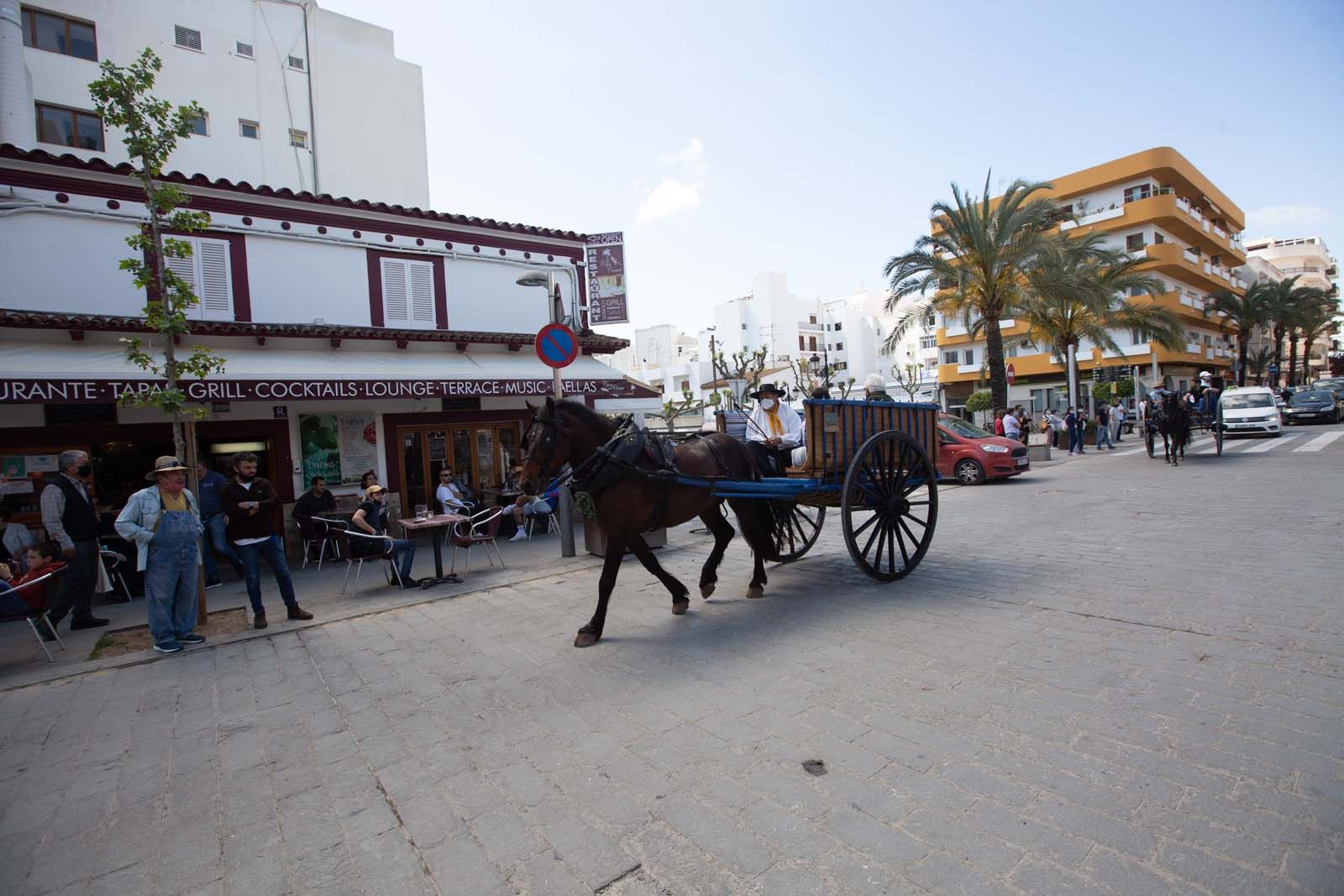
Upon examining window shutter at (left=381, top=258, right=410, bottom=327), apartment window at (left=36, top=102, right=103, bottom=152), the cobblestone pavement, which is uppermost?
apartment window at (left=36, top=102, right=103, bottom=152)

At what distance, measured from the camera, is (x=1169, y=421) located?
15695 millimetres

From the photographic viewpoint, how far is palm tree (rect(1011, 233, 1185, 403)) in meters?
21.2

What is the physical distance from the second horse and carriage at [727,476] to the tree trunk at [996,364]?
52.4 feet

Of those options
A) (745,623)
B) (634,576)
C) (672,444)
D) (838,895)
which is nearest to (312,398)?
(634,576)

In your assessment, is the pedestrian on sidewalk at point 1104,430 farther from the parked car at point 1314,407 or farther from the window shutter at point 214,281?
the window shutter at point 214,281

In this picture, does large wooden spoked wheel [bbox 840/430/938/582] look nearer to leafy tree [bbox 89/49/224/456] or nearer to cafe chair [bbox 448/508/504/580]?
cafe chair [bbox 448/508/504/580]

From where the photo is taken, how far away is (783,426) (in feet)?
22.2

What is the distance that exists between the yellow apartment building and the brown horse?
32.7 metres

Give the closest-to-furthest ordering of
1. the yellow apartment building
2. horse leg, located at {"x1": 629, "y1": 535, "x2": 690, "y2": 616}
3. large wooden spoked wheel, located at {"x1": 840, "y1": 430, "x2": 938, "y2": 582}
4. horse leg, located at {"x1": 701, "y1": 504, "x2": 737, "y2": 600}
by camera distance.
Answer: horse leg, located at {"x1": 629, "y1": 535, "x2": 690, "y2": 616}
large wooden spoked wheel, located at {"x1": 840, "y1": 430, "x2": 938, "y2": 582}
horse leg, located at {"x1": 701, "y1": 504, "x2": 737, "y2": 600}
the yellow apartment building

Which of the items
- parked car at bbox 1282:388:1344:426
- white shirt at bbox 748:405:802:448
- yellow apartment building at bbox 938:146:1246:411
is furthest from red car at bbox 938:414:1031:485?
yellow apartment building at bbox 938:146:1246:411

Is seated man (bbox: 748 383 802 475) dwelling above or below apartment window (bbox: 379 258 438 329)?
below

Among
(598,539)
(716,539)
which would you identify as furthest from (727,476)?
(598,539)

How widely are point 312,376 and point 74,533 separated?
3.52 m

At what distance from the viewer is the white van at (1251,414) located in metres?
22.2
